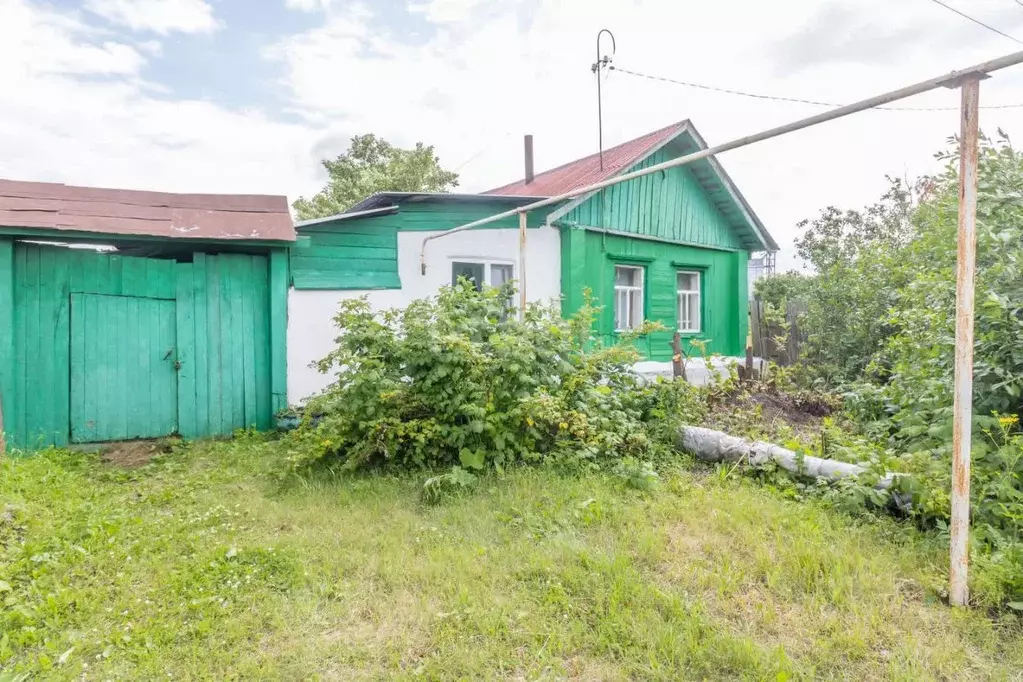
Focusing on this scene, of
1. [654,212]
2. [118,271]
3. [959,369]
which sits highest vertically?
[654,212]

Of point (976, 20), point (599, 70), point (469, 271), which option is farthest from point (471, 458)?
point (976, 20)

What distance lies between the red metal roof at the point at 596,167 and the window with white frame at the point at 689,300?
240cm

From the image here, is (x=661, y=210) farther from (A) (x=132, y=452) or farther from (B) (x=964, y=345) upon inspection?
(A) (x=132, y=452)

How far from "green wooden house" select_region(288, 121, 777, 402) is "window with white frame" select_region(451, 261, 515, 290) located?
16mm

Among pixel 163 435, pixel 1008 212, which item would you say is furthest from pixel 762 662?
pixel 163 435

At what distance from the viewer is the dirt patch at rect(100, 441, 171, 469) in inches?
205

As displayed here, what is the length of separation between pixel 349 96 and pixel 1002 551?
43.0 ft

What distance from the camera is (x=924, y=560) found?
2.81 metres

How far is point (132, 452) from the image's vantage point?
18.0 feet

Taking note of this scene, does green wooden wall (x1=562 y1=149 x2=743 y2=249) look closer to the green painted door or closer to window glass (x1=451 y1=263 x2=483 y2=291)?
window glass (x1=451 y1=263 x2=483 y2=291)

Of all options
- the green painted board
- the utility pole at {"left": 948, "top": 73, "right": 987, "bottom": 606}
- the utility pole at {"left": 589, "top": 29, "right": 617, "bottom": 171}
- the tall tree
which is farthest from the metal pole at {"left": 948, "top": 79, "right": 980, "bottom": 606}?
the tall tree

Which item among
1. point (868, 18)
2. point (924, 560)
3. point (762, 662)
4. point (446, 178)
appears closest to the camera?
point (762, 662)

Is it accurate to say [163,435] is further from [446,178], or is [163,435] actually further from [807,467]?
[446,178]

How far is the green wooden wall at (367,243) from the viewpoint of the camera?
6.57 metres
